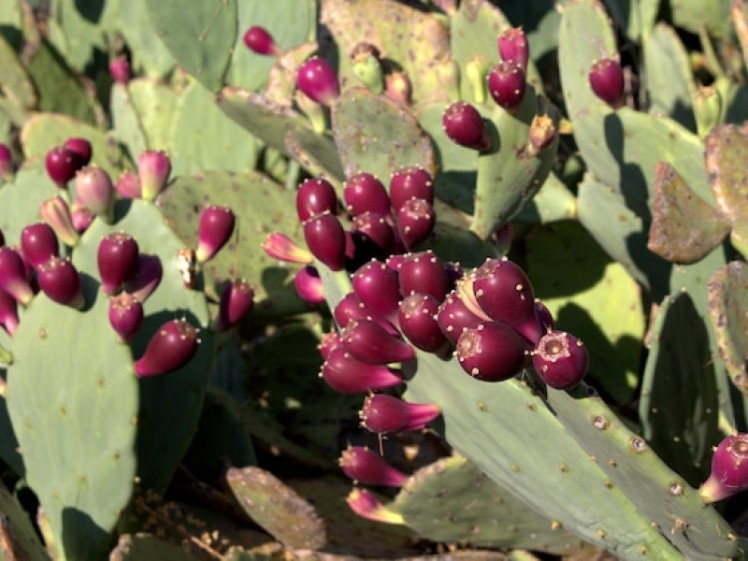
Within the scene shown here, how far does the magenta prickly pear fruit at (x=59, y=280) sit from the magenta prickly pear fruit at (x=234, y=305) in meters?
0.31

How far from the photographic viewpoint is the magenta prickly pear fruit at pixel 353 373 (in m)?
1.60

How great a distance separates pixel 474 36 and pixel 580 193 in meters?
0.50

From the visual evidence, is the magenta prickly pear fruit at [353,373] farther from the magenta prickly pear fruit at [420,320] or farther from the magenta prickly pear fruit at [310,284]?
the magenta prickly pear fruit at [310,284]

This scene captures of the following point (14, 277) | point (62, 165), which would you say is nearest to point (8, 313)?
point (14, 277)

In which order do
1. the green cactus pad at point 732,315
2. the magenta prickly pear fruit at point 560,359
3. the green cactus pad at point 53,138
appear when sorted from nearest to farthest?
the magenta prickly pear fruit at point 560,359, the green cactus pad at point 732,315, the green cactus pad at point 53,138

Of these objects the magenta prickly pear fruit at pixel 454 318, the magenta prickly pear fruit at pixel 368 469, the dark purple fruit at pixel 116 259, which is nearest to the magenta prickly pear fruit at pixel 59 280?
the dark purple fruit at pixel 116 259

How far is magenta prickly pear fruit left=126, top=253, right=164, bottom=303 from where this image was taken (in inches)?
77.4

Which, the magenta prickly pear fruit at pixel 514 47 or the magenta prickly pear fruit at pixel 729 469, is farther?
the magenta prickly pear fruit at pixel 514 47

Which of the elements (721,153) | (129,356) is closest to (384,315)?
(129,356)

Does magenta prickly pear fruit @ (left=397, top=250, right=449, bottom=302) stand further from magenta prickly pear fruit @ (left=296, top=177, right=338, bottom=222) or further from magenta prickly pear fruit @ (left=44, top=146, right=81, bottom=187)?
magenta prickly pear fruit @ (left=44, top=146, right=81, bottom=187)

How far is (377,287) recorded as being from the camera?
154 cm

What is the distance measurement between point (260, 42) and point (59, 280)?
1.32 meters

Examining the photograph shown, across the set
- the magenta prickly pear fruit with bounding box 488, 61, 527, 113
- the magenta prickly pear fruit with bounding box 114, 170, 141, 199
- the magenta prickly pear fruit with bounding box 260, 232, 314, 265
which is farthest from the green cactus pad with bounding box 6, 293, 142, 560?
the magenta prickly pear fruit with bounding box 488, 61, 527, 113

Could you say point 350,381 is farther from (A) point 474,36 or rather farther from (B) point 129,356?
(A) point 474,36
